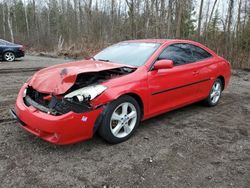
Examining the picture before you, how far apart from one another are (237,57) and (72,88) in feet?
37.6

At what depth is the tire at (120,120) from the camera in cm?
354

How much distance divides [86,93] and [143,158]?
1.08 metres

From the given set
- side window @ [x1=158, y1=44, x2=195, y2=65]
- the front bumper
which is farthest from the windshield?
the front bumper

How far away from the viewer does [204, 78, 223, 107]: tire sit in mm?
5703

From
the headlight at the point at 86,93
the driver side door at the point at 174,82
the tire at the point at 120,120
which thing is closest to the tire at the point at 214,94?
the driver side door at the point at 174,82

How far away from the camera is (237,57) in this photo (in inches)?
515

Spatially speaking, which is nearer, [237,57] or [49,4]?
[237,57]

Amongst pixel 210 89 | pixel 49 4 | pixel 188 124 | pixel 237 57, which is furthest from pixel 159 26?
pixel 49 4

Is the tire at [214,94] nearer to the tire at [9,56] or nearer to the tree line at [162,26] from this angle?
the tree line at [162,26]

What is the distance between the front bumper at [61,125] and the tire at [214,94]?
10.1 feet

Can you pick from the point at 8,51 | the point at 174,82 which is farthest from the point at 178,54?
the point at 8,51

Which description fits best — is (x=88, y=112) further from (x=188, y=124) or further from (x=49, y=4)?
(x=49, y=4)

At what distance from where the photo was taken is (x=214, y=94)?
583 cm

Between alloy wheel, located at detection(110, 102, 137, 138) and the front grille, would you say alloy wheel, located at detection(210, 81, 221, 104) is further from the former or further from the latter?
the front grille
